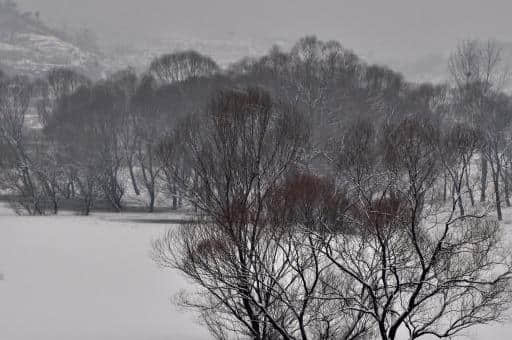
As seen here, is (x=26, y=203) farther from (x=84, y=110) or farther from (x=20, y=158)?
(x=84, y=110)

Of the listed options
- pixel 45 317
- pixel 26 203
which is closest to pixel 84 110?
pixel 26 203

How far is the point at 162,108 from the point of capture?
51.3m

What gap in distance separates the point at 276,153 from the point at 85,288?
9.73 metres

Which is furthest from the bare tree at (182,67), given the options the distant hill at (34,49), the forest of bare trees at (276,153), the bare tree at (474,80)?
the distant hill at (34,49)

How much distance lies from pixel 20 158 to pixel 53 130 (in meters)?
7.19

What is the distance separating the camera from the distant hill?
12797 cm

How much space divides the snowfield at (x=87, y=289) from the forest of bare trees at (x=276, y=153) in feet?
3.29

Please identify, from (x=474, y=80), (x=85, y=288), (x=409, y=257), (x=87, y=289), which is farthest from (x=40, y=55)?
(x=409, y=257)

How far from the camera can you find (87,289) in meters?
21.3

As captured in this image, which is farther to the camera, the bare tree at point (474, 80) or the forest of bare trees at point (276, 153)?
the bare tree at point (474, 80)

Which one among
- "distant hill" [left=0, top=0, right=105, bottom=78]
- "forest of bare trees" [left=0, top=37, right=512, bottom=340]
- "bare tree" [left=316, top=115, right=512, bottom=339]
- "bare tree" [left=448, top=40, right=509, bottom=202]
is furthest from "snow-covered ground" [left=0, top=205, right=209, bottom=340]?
"distant hill" [left=0, top=0, right=105, bottom=78]

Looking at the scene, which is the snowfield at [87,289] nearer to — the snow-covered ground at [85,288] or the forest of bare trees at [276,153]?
the snow-covered ground at [85,288]

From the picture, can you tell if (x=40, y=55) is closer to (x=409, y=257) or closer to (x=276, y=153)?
(x=276, y=153)

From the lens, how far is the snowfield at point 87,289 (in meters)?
17.8
